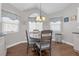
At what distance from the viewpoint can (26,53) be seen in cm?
176

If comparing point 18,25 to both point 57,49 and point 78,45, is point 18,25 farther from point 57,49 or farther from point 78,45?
point 78,45

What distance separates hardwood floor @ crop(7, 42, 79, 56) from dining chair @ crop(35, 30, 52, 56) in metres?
0.10

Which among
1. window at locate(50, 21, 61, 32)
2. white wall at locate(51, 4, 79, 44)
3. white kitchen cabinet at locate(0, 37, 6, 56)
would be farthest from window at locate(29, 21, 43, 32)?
white kitchen cabinet at locate(0, 37, 6, 56)

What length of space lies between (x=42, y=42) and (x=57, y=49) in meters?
0.31

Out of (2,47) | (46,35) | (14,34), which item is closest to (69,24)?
(46,35)

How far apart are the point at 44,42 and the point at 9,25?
0.73 metres

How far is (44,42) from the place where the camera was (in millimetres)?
1805

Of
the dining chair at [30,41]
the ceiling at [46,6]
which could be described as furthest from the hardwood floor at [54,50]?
the ceiling at [46,6]

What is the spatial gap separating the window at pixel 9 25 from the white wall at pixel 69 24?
2.49 feet

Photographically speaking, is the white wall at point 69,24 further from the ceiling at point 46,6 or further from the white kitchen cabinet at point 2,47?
the white kitchen cabinet at point 2,47

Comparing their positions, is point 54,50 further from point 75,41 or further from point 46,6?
point 46,6

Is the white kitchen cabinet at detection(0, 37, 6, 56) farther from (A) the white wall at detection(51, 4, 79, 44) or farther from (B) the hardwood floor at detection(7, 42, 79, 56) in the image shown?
(A) the white wall at detection(51, 4, 79, 44)

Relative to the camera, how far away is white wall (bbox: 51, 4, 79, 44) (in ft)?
5.58

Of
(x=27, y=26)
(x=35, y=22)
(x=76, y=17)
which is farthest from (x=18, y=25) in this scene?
(x=76, y=17)
